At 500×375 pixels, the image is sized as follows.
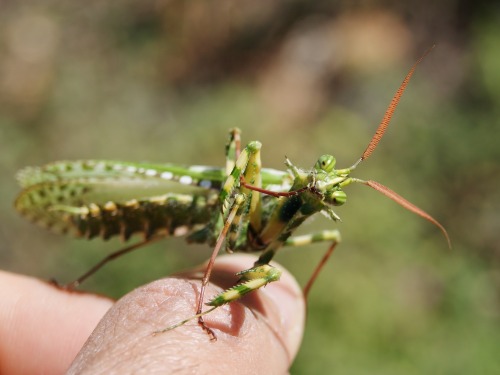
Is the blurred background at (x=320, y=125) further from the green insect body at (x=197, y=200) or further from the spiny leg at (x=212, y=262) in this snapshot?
the spiny leg at (x=212, y=262)

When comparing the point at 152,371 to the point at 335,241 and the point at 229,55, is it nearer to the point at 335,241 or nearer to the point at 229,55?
the point at 335,241

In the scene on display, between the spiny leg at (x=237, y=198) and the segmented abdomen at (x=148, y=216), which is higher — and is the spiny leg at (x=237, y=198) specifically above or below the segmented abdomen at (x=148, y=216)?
above

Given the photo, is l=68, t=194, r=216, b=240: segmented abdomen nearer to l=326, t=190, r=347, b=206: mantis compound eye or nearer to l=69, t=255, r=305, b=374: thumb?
l=69, t=255, r=305, b=374: thumb

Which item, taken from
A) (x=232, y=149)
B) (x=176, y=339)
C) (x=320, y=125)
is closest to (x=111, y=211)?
(x=232, y=149)

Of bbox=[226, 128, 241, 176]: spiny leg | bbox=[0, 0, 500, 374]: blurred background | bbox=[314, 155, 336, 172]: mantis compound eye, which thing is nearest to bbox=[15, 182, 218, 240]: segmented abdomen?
bbox=[226, 128, 241, 176]: spiny leg

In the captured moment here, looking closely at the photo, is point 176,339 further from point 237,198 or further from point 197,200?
point 197,200

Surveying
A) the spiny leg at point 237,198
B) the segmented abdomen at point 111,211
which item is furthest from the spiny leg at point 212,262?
the segmented abdomen at point 111,211

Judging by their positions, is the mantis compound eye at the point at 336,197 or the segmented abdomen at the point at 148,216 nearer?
the mantis compound eye at the point at 336,197
